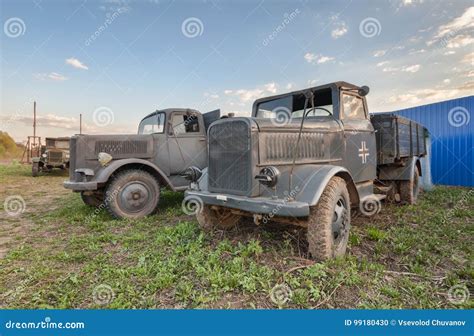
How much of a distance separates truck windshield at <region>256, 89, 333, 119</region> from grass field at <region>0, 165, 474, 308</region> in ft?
5.76

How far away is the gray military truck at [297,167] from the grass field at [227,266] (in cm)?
36

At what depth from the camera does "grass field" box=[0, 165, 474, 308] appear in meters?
2.51

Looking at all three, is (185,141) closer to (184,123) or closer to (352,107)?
(184,123)

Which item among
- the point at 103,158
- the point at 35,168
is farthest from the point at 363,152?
the point at 35,168

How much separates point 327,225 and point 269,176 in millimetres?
806

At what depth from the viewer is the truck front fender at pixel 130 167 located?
16.4ft

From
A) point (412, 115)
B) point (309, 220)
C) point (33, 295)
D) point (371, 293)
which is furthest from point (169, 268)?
point (412, 115)

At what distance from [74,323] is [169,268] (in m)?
0.97

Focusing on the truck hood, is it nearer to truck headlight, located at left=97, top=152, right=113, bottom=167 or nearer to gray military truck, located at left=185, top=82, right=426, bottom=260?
truck headlight, located at left=97, top=152, right=113, bottom=167

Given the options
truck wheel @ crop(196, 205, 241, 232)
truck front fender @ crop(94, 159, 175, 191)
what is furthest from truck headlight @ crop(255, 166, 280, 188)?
truck front fender @ crop(94, 159, 175, 191)

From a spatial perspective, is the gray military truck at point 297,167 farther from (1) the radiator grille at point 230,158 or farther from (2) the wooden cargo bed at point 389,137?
(2) the wooden cargo bed at point 389,137

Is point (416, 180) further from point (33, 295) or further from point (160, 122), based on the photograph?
point (33, 295)

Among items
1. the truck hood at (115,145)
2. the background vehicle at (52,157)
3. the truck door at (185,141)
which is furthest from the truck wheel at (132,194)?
the background vehicle at (52,157)

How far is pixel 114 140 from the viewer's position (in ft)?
17.9
